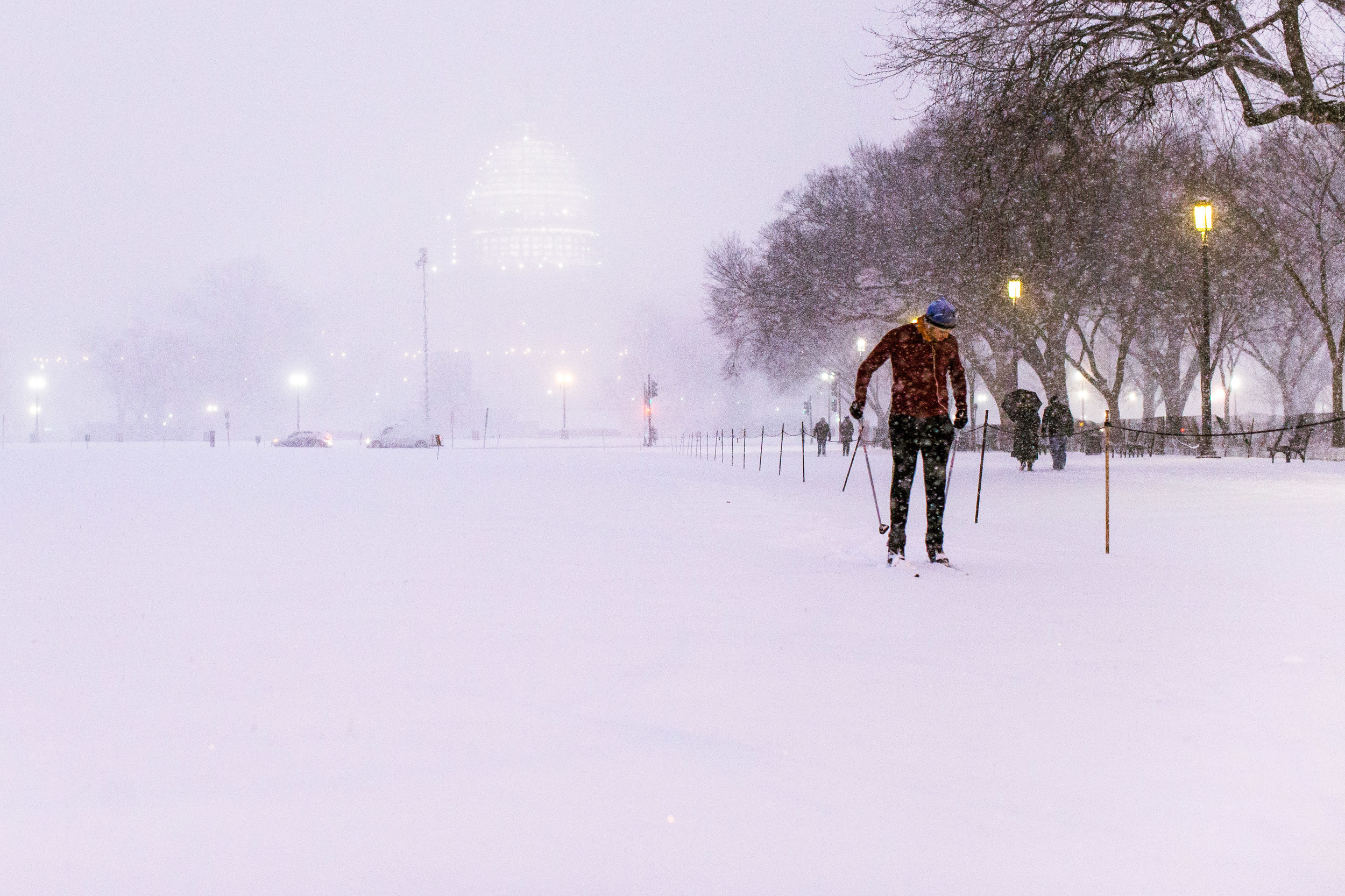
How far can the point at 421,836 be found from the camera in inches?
107

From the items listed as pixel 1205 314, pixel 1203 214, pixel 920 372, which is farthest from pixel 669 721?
pixel 1205 314

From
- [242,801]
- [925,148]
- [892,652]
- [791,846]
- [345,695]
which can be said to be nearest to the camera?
[791,846]

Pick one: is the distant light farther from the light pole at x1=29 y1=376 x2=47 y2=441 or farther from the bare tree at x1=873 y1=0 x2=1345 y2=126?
the light pole at x1=29 y1=376 x2=47 y2=441

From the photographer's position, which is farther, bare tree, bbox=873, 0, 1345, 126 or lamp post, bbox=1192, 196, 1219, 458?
lamp post, bbox=1192, 196, 1219, 458

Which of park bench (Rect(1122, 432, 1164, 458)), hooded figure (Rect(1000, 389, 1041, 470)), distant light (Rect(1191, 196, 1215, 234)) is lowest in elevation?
park bench (Rect(1122, 432, 1164, 458))

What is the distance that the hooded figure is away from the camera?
22.0 metres

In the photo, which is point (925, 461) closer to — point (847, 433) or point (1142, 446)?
point (1142, 446)

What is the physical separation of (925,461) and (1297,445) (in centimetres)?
2250

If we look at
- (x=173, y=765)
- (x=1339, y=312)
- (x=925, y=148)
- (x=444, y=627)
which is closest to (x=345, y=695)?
(x=173, y=765)

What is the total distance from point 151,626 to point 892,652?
3.85 metres

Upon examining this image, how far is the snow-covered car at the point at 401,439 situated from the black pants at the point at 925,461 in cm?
4705

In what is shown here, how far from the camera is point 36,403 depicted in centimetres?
7475

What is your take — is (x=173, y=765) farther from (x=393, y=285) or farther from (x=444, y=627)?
(x=393, y=285)

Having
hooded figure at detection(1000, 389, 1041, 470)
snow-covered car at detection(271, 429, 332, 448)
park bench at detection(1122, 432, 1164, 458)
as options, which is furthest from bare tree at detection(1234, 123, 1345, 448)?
snow-covered car at detection(271, 429, 332, 448)
